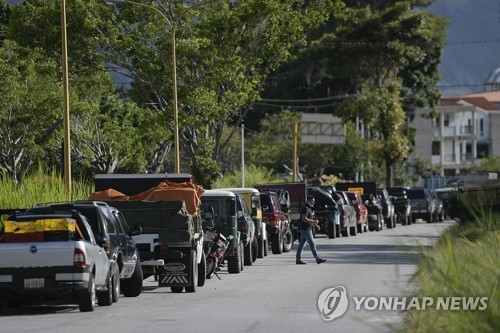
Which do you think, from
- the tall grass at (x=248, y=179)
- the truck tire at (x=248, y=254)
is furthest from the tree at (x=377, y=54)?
the truck tire at (x=248, y=254)

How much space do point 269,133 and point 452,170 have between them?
2521 inches

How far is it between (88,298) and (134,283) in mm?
3262

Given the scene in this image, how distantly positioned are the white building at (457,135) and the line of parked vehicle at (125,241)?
4568 inches

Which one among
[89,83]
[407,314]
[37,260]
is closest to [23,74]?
[89,83]

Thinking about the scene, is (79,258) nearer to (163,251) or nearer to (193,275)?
(163,251)

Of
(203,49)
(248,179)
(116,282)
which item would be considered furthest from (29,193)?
(248,179)

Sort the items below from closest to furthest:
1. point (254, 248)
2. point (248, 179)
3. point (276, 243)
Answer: point (254, 248) → point (276, 243) → point (248, 179)

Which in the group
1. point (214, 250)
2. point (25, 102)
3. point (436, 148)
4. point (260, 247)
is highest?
point (25, 102)

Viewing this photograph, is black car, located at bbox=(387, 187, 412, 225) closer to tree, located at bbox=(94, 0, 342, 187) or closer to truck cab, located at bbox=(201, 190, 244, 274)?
tree, located at bbox=(94, 0, 342, 187)

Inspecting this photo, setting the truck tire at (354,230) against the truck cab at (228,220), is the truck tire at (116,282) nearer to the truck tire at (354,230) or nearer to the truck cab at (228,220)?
the truck cab at (228,220)

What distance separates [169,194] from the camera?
2769cm

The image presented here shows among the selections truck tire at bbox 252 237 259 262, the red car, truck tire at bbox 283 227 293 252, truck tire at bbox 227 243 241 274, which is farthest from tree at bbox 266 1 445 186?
truck tire at bbox 227 243 241 274

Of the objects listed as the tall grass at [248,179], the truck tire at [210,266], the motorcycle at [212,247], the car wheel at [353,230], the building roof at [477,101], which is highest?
the building roof at [477,101]

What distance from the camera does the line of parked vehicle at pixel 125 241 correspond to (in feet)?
65.5
